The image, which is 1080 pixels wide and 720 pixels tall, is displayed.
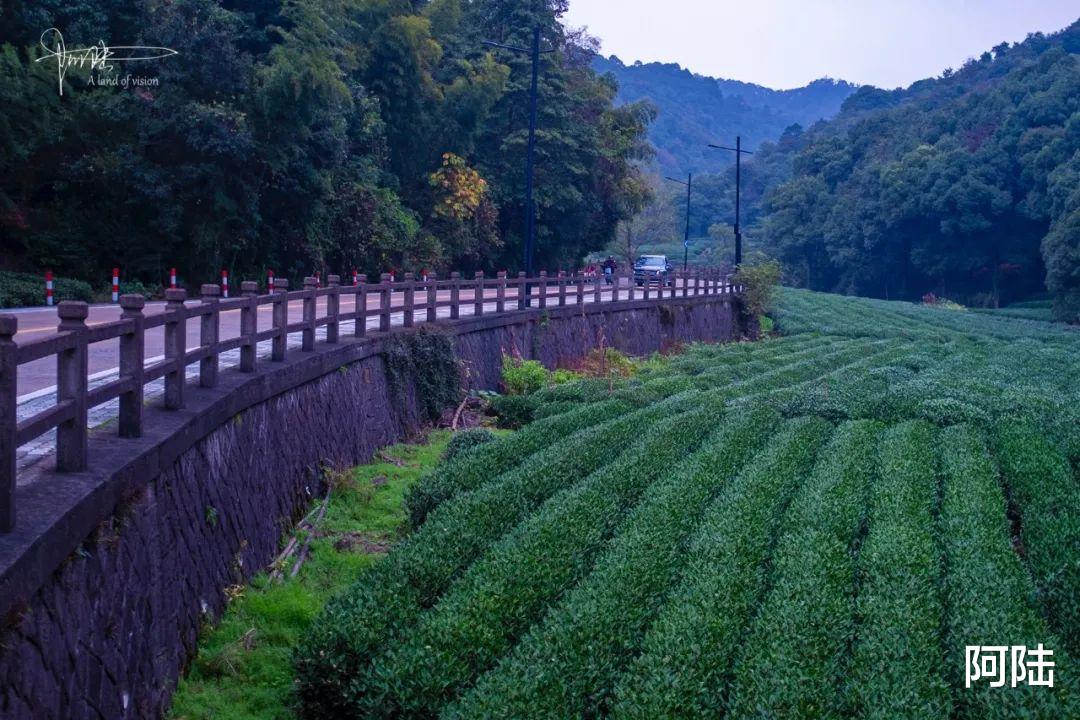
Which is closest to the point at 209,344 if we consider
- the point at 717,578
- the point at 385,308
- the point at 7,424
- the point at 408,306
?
the point at 7,424

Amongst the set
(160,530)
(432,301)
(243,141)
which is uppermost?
(243,141)

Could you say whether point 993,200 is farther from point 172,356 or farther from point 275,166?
point 172,356

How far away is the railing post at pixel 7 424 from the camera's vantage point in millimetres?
5320

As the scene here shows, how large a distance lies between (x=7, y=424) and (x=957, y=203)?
71.1m

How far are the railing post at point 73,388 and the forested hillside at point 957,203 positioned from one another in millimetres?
56674

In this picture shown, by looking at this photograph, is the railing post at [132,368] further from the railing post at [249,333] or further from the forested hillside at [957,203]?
the forested hillside at [957,203]

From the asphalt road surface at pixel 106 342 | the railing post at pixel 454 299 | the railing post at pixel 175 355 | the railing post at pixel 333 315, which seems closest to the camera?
the railing post at pixel 175 355

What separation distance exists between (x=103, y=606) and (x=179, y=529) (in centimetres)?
163

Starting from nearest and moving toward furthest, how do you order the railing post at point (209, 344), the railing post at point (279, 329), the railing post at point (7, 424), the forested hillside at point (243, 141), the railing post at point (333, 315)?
the railing post at point (7, 424) < the railing post at point (209, 344) < the railing post at point (279, 329) < the railing post at point (333, 315) < the forested hillside at point (243, 141)

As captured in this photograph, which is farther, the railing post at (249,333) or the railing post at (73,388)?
the railing post at (249,333)

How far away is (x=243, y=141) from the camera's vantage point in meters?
27.6
